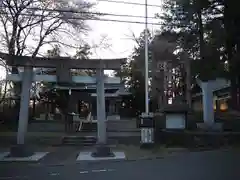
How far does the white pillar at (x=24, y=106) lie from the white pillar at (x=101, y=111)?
386 cm

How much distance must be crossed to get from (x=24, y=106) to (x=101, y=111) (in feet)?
13.9

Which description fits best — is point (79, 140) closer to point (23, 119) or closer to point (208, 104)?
point (23, 119)

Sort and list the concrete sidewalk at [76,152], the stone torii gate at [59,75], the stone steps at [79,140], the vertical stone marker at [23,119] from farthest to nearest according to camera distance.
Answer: the stone steps at [79,140]
the stone torii gate at [59,75]
the vertical stone marker at [23,119]
the concrete sidewalk at [76,152]

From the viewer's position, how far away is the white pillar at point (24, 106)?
20.0 m

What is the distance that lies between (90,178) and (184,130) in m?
14.9

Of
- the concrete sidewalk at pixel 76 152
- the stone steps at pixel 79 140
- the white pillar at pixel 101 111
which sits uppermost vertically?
the white pillar at pixel 101 111

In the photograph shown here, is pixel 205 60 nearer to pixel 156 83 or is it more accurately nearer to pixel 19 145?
pixel 19 145

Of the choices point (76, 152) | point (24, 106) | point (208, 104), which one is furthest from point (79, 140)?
point (208, 104)

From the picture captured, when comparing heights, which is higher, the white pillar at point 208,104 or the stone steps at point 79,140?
the white pillar at point 208,104

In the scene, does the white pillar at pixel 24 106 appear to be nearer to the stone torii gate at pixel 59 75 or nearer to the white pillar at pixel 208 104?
the stone torii gate at pixel 59 75

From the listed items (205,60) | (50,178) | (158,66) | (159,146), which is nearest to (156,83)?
(158,66)

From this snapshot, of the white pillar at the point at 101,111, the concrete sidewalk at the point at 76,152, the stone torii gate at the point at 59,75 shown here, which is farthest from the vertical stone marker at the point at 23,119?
the white pillar at the point at 101,111

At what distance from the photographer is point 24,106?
20.1 metres

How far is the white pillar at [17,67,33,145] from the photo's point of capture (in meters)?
20.0
